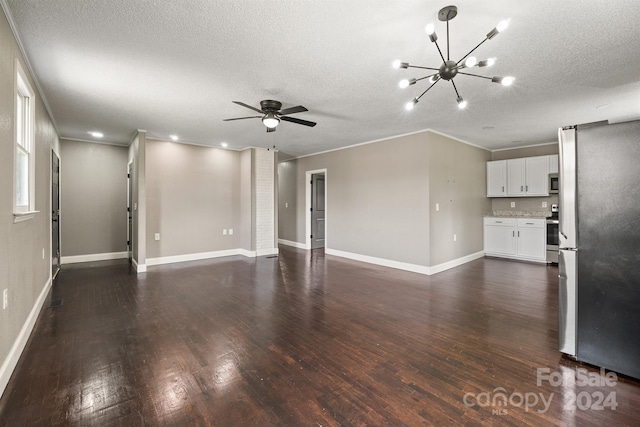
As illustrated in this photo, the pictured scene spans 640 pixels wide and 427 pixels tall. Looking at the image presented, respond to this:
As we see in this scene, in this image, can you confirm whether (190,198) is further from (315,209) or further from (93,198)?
(315,209)

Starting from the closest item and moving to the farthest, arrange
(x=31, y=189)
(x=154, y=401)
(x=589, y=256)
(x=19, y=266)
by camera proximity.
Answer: (x=154, y=401), (x=589, y=256), (x=19, y=266), (x=31, y=189)

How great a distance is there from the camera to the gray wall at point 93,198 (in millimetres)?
5930

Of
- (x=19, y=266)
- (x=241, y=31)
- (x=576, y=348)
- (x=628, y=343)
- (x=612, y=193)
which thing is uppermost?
(x=241, y=31)

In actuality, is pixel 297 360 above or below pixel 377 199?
below

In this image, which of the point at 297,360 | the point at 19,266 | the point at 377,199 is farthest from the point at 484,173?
the point at 19,266

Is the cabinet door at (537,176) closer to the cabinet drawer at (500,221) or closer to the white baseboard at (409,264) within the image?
the cabinet drawer at (500,221)

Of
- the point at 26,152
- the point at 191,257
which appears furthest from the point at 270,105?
the point at 191,257

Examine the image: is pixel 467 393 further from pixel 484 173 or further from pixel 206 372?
pixel 484 173

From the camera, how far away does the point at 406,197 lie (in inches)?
213

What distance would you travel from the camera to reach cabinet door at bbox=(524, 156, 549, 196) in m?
6.04

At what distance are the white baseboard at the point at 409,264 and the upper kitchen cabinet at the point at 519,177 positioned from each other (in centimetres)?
156

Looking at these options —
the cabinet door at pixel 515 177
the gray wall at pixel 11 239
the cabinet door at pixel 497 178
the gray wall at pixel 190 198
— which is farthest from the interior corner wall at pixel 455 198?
the gray wall at pixel 11 239

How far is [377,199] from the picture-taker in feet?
19.5

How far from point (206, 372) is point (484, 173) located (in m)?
7.02
